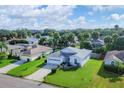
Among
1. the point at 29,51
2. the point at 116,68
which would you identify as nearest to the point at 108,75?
the point at 116,68

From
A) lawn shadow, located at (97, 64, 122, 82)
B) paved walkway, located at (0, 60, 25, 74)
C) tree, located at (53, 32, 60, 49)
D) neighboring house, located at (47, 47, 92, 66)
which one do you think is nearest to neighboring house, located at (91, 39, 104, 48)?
neighboring house, located at (47, 47, 92, 66)

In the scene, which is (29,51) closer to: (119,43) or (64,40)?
(64,40)

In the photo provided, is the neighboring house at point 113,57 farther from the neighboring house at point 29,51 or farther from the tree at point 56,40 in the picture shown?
the neighboring house at point 29,51

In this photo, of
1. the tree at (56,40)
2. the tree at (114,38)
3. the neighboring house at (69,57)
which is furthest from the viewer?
the tree at (114,38)

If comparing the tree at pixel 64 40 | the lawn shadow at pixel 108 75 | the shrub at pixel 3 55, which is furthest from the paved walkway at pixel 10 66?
the lawn shadow at pixel 108 75

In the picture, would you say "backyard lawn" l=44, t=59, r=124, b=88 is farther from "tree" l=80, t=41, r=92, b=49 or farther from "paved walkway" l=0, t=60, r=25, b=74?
"paved walkway" l=0, t=60, r=25, b=74

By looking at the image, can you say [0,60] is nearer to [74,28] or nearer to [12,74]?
[12,74]
